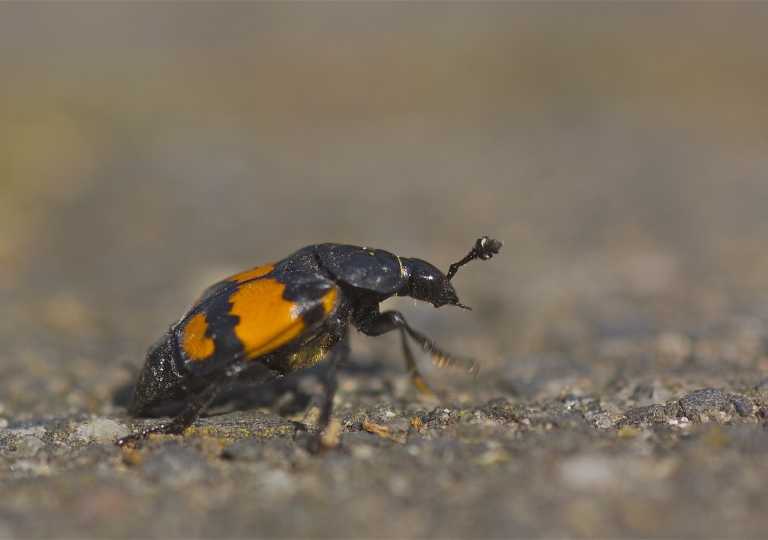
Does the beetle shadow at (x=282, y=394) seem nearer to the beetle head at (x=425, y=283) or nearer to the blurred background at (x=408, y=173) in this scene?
the blurred background at (x=408, y=173)

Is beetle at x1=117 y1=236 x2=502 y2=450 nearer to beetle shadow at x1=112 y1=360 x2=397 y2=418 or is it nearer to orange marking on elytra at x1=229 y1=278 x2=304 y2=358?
orange marking on elytra at x1=229 y1=278 x2=304 y2=358

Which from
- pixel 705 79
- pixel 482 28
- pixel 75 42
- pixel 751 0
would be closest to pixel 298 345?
pixel 705 79

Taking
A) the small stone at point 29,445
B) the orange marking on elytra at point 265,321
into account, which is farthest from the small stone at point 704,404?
the small stone at point 29,445

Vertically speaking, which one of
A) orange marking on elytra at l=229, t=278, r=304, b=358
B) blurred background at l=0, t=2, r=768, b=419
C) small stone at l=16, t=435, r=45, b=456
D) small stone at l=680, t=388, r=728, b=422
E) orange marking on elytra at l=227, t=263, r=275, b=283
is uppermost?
blurred background at l=0, t=2, r=768, b=419

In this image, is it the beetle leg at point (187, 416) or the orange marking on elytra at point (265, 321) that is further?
the orange marking on elytra at point (265, 321)

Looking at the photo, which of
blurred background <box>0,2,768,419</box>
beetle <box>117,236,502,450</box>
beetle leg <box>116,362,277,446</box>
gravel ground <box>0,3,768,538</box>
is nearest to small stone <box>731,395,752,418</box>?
gravel ground <box>0,3,768,538</box>

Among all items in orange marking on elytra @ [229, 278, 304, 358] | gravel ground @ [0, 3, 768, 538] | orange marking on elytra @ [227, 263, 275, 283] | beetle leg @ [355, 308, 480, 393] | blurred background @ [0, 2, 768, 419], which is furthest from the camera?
blurred background @ [0, 2, 768, 419]

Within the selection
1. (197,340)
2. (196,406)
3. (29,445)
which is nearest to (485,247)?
(197,340)
